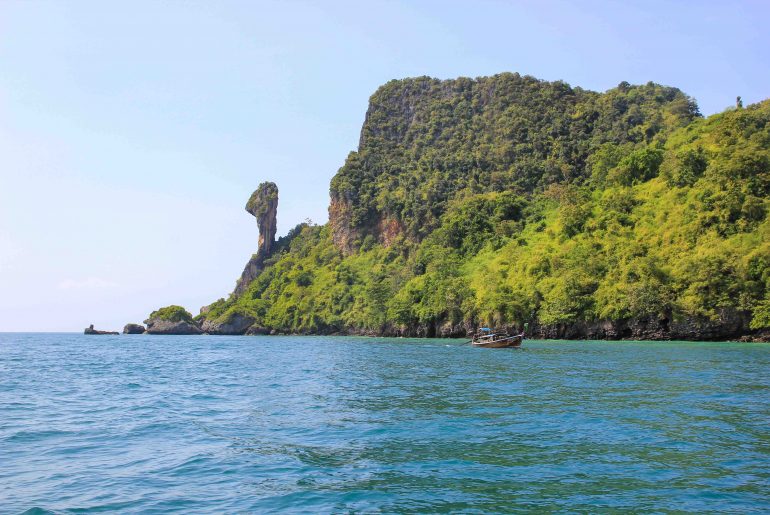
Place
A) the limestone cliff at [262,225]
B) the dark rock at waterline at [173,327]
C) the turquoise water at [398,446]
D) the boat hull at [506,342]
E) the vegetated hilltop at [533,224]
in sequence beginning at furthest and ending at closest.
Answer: the limestone cliff at [262,225]
the dark rock at waterline at [173,327]
the vegetated hilltop at [533,224]
the boat hull at [506,342]
the turquoise water at [398,446]

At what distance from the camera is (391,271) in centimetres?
13112

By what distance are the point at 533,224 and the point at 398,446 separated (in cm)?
9949

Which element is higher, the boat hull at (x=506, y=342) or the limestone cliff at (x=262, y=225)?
the limestone cliff at (x=262, y=225)

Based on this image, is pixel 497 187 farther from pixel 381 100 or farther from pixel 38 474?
pixel 38 474

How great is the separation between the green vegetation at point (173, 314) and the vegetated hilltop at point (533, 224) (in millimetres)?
5497

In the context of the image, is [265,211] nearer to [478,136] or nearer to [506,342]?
[478,136]

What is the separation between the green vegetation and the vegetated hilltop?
18.0 ft

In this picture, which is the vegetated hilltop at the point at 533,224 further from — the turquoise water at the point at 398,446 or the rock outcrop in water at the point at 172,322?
the turquoise water at the point at 398,446

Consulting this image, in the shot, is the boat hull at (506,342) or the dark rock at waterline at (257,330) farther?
the dark rock at waterline at (257,330)

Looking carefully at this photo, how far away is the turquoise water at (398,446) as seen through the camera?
35.0 feet

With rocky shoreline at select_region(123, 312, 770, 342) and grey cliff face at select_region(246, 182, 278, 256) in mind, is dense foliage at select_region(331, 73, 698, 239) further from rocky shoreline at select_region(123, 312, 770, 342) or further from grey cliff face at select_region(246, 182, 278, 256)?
rocky shoreline at select_region(123, 312, 770, 342)

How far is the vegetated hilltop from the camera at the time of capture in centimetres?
6806

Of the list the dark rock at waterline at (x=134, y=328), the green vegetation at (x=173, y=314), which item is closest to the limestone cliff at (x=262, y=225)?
the green vegetation at (x=173, y=314)

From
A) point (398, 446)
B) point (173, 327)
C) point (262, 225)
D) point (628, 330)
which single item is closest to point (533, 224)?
point (628, 330)
